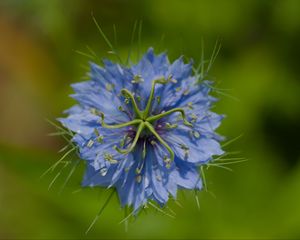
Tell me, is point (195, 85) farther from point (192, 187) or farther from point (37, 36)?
point (37, 36)

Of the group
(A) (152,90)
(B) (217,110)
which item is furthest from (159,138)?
(B) (217,110)

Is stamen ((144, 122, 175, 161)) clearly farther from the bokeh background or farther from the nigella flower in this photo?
the bokeh background

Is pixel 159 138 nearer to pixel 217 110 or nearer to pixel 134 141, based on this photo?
pixel 134 141

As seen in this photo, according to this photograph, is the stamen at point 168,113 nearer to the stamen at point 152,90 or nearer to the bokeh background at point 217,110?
the stamen at point 152,90

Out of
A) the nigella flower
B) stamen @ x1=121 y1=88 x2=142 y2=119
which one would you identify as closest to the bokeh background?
the nigella flower

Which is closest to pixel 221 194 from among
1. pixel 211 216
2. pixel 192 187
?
pixel 211 216
